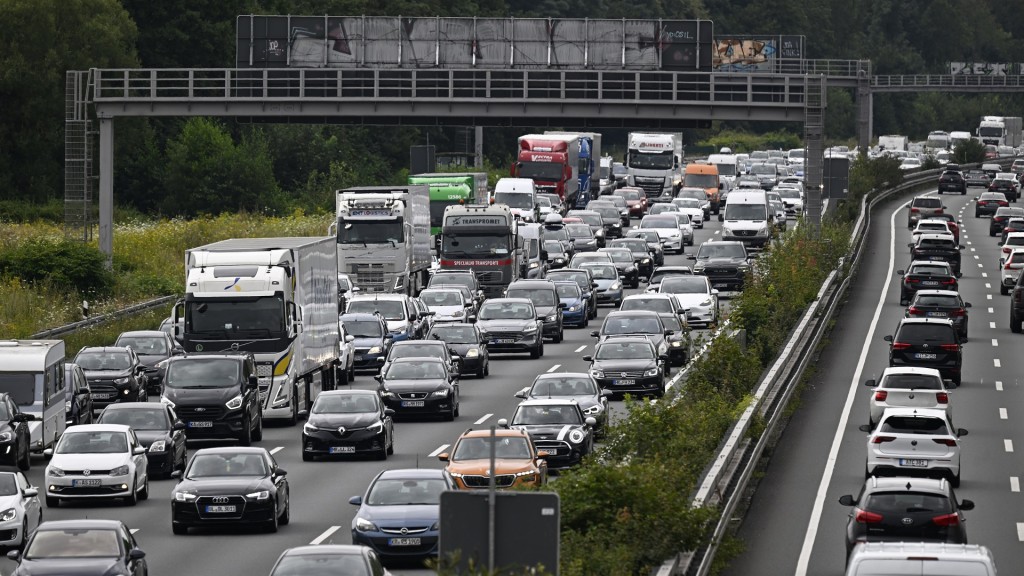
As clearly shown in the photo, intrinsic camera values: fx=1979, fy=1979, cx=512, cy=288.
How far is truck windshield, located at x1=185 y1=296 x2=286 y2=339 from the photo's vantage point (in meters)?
39.6

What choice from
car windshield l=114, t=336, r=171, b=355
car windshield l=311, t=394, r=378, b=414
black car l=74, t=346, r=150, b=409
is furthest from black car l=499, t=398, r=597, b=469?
car windshield l=114, t=336, r=171, b=355

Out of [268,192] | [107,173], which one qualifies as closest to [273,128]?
[268,192]

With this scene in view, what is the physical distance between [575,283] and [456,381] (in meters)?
18.5

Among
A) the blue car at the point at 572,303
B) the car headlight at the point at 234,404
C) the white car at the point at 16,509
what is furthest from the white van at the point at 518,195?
the white car at the point at 16,509

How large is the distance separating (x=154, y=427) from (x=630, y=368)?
12258 mm

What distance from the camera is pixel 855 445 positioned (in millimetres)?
36969

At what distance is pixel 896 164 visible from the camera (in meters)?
114

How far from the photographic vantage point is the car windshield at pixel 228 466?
28.1 meters

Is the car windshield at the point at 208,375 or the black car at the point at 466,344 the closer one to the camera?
the car windshield at the point at 208,375

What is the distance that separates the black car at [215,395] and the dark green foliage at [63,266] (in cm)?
2585

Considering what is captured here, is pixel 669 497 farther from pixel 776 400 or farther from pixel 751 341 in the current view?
pixel 751 341

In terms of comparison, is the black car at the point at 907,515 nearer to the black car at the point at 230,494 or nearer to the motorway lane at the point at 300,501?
the motorway lane at the point at 300,501

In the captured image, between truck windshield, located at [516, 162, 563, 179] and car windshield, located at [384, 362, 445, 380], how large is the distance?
51.8m

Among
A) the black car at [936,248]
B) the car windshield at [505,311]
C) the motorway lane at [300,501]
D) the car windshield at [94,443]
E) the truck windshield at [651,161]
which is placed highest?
the truck windshield at [651,161]
